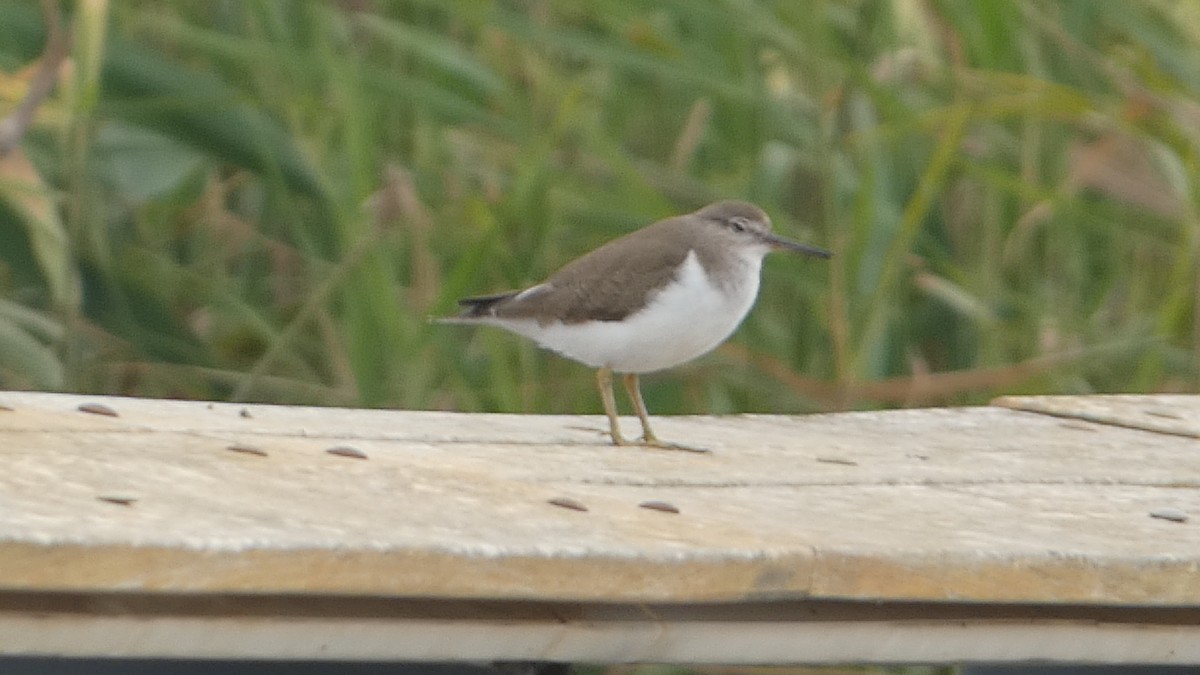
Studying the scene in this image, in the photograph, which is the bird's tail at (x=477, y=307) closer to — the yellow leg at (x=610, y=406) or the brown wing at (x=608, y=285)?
the brown wing at (x=608, y=285)

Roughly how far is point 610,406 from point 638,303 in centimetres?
27

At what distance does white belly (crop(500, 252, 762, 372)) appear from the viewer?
334 centimetres

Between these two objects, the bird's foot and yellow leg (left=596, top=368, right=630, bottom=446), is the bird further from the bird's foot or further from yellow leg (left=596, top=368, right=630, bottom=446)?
the bird's foot

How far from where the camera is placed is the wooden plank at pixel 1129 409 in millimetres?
3059

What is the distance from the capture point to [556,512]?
199cm

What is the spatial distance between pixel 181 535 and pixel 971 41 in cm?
309

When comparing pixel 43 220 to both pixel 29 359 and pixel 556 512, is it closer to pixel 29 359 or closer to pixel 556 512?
pixel 29 359

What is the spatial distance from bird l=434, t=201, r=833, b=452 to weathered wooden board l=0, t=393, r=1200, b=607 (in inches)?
19.8

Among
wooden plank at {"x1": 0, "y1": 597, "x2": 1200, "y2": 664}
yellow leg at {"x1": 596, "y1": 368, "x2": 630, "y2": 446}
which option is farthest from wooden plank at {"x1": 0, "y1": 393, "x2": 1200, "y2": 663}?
yellow leg at {"x1": 596, "y1": 368, "x2": 630, "y2": 446}

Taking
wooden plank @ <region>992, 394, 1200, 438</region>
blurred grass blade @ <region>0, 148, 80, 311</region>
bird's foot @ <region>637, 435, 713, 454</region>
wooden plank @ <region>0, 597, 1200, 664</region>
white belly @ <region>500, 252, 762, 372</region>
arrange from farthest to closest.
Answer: blurred grass blade @ <region>0, 148, 80, 311</region> → white belly @ <region>500, 252, 762, 372</region> → wooden plank @ <region>992, 394, 1200, 438</region> → bird's foot @ <region>637, 435, 713, 454</region> → wooden plank @ <region>0, 597, 1200, 664</region>

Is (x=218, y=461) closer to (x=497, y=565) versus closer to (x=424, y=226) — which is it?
(x=497, y=565)

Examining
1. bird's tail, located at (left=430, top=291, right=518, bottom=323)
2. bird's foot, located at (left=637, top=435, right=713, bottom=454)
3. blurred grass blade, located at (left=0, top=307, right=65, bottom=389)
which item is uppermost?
bird's tail, located at (left=430, top=291, right=518, bottom=323)

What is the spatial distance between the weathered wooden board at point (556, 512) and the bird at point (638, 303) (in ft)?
1.65

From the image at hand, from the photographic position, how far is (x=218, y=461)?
2074 mm
